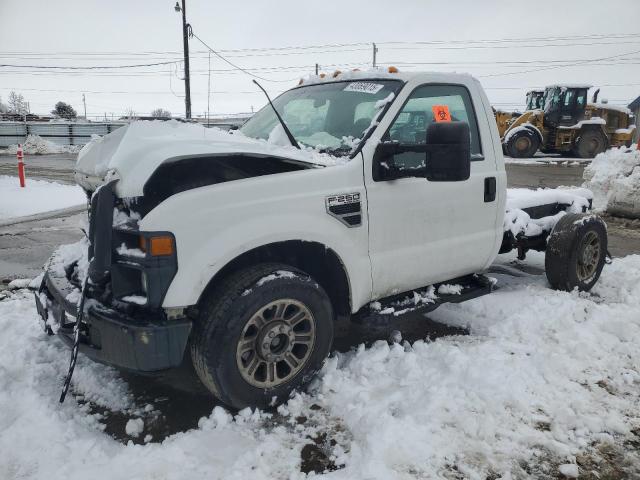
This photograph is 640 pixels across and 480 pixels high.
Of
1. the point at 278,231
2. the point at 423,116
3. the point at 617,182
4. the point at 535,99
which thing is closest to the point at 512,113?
the point at 535,99

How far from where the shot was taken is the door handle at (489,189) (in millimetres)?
3910

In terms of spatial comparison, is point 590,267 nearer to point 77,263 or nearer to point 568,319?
point 568,319

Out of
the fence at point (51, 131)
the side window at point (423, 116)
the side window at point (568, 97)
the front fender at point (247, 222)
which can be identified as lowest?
the front fender at point (247, 222)

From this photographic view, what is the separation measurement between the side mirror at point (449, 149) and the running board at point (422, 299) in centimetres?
102

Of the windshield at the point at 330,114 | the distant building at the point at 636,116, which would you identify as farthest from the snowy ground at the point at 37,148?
the distant building at the point at 636,116

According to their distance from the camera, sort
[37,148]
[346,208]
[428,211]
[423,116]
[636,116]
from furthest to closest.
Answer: [636,116] < [37,148] < [423,116] < [428,211] < [346,208]

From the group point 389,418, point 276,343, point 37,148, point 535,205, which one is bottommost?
point 389,418

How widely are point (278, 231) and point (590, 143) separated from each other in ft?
75.0

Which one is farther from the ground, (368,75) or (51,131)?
(51,131)

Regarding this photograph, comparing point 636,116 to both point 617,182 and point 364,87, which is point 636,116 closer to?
point 617,182

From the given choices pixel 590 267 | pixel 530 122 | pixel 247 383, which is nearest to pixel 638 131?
pixel 530 122

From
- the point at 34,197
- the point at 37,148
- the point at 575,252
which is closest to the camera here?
the point at 575,252

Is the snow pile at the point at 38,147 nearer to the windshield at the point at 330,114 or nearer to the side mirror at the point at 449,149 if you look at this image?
the windshield at the point at 330,114

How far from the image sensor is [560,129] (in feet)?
72.0
